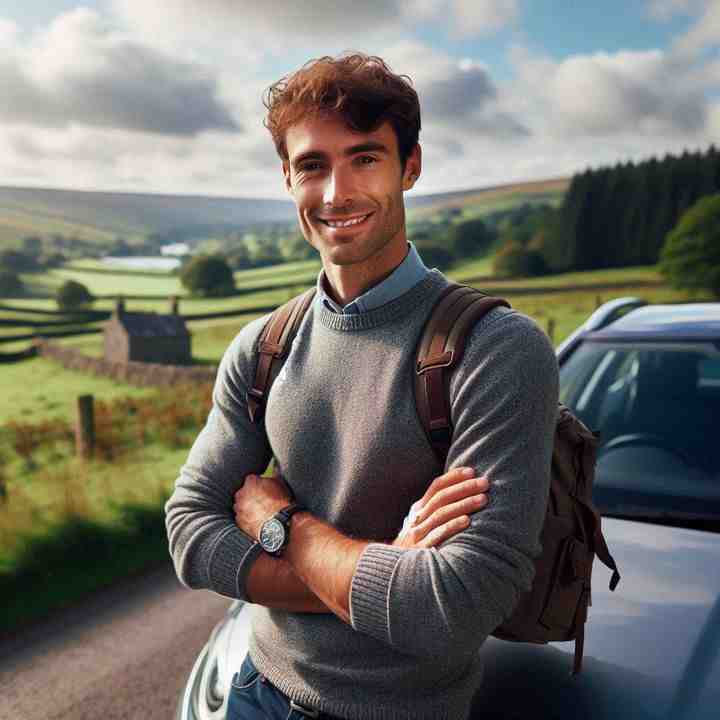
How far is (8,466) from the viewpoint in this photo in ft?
22.7

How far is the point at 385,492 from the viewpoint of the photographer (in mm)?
1325

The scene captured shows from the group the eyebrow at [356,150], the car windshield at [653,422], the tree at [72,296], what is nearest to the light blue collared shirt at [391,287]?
the eyebrow at [356,150]

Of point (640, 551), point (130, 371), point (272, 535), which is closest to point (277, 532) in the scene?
point (272, 535)

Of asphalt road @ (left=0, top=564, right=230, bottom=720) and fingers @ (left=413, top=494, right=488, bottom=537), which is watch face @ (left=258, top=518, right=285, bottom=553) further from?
asphalt road @ (left=0, top=564, right=230, bottom=720)

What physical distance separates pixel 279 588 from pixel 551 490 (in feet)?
1.92

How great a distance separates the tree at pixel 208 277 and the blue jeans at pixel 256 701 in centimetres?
1194

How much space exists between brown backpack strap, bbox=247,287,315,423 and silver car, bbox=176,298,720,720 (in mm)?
735

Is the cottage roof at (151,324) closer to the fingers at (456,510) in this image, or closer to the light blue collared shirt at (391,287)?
the light blue collared shirt at (391,287)

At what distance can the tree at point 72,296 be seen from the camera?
10555 millimetres

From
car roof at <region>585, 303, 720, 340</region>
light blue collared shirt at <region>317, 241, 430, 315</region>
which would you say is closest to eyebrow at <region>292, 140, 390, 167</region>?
light blue collared shirt at <region>317, 241, 430, 315</region>

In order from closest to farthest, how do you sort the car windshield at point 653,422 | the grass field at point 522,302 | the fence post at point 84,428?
the car windshield at point 653,422
the fence post at point 84,428
the grass field at point 522,302

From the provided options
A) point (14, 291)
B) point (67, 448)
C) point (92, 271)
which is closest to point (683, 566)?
point (67, 448)

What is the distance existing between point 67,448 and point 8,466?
61 centimetres

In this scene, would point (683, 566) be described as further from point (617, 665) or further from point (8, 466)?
point (8, 466)
